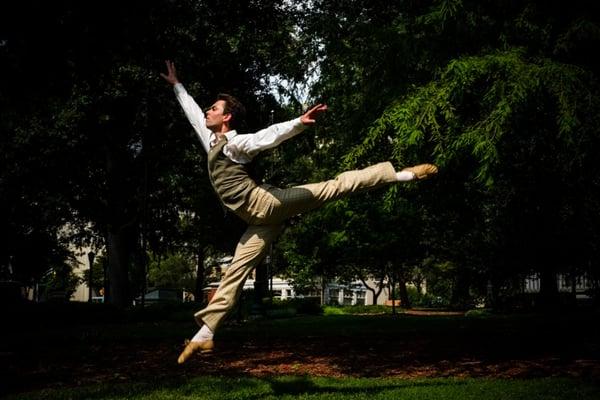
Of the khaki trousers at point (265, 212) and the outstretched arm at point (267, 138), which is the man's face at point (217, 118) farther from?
the khaki trousers at point (265, 212)

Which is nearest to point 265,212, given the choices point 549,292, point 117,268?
point 117,268

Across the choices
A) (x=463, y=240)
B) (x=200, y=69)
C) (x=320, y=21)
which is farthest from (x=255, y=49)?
(x=463, y=240)

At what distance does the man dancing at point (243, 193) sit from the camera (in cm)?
543

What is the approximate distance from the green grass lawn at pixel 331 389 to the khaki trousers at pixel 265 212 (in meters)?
1.26

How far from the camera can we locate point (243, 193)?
215 inches

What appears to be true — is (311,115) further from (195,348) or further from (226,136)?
(195,348)

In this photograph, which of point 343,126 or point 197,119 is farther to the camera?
point 343,126

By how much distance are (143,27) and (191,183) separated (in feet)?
65.1

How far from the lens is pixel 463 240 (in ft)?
99.9

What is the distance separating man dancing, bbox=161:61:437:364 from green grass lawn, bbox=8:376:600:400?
1.25 m

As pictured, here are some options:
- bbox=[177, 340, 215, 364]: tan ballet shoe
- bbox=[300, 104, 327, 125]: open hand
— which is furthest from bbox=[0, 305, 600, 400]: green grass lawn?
bbox=[300, 104, 327, 125]: open hand

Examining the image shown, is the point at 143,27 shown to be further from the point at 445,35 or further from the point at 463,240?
the point at 463,240

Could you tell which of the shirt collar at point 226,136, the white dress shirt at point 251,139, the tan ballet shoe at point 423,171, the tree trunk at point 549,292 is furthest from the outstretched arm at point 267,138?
the tree trunk at point 549,292

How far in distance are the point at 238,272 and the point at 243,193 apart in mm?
764
